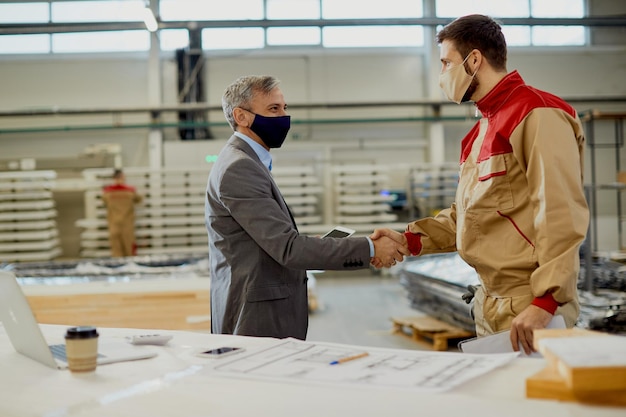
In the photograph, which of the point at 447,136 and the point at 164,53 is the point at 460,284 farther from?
the point at 164,53

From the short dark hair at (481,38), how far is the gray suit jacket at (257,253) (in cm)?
90

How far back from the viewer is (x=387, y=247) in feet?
9.88

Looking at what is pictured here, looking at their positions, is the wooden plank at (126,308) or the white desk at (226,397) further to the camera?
the wooden plank at (126,308)

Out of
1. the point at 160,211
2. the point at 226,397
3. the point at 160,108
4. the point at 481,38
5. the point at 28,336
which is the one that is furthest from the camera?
the point at 160,108

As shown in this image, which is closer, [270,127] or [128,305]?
[270,127]

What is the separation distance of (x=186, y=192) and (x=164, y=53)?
129 inches

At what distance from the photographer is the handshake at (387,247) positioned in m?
2.98

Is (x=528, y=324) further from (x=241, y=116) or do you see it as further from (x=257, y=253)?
(x=241, y=116)

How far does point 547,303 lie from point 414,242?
3.24 ft

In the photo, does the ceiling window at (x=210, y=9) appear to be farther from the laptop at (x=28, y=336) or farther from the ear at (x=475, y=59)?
the laptop at (x=28, y=336)

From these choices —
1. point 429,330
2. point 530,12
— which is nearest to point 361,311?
point 429,330

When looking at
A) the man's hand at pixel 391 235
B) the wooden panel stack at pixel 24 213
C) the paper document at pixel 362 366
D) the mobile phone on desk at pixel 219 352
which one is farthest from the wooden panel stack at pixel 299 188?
the paper document at pixel 362 366

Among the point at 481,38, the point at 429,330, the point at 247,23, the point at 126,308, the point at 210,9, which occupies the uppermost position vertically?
the point at 210,9

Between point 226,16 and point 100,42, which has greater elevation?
point 226,16
